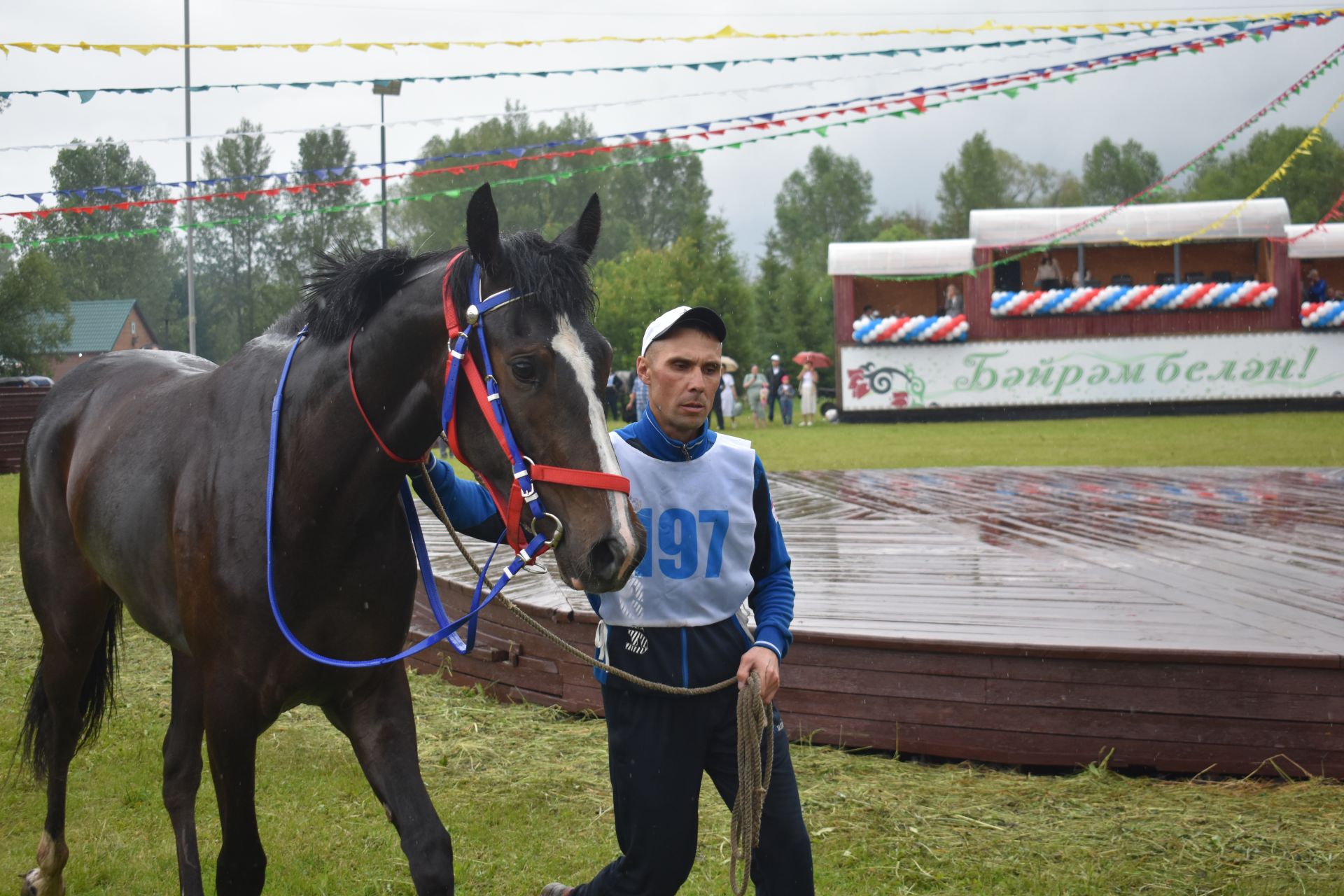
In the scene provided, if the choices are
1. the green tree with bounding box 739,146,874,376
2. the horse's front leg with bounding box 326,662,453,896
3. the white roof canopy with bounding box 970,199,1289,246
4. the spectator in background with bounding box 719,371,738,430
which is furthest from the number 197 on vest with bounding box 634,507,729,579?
the green tree with bounding box 739,146,874,376

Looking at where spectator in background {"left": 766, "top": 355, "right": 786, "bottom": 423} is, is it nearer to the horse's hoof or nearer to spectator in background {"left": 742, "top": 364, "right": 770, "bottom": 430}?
spectator in background {"left": 742, "top": 364, "right": 770, "bottom": 430}

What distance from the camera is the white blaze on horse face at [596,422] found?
204cm

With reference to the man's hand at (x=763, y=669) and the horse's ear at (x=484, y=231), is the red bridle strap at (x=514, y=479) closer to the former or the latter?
the horse's ear at (x=484, y=231)

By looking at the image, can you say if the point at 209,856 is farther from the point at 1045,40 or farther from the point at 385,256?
the point at 1045,40

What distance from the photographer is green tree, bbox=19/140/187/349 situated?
3259 cm

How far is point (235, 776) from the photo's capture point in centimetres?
269

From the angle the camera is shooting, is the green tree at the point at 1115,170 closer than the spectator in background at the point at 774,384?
No

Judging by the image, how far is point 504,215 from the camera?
5084 centimetres

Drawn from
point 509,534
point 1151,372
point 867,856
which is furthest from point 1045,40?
point 1151,372

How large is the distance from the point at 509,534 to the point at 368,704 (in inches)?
30.6

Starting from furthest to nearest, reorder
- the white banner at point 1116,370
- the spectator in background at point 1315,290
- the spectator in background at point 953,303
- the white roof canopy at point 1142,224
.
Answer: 1. the spectator in background at point 953,303
2. the spectator in background at point 1315,290
3. the white roof canopy at point 1142,224
4. the white banner at point 1116,370

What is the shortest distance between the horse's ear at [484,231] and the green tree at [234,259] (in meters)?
50.1

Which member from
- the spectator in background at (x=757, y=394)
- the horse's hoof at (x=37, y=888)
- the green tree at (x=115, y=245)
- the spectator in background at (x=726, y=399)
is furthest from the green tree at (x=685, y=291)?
the horse's hoof at (x=37, y=888)

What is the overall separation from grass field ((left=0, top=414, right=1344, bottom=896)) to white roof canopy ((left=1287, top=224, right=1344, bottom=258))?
1051 inches
